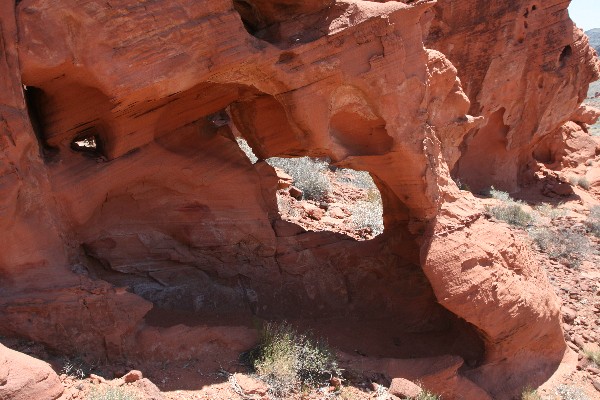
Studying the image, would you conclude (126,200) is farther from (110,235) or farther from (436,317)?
(436,317)

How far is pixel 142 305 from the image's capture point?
15.2 ft

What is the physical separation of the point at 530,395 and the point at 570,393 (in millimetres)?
490

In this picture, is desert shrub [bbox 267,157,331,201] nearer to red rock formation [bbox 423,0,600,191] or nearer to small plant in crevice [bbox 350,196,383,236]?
small plant in crevice [bbox 350,196,383,236]

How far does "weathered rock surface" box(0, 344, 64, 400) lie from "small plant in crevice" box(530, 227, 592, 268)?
28.4 ft

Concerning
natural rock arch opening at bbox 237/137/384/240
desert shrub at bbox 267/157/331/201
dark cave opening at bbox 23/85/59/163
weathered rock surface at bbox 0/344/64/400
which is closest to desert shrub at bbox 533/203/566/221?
natural rock arch opening at bbox 237/137/384/240

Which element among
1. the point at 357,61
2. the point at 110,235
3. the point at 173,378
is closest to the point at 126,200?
the point at 110,235

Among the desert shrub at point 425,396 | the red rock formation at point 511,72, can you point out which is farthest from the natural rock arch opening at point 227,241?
the red rock formation at point 511,72

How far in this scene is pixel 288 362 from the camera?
15.8 ft

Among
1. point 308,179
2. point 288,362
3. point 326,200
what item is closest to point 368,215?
point 326,200

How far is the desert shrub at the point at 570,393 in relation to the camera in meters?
6.39

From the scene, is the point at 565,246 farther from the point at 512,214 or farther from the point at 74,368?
the point at 74,368

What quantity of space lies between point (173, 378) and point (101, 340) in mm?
631

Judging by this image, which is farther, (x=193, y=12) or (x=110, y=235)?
(x=110, y=235)

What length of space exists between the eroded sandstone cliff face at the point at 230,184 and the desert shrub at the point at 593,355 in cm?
45
